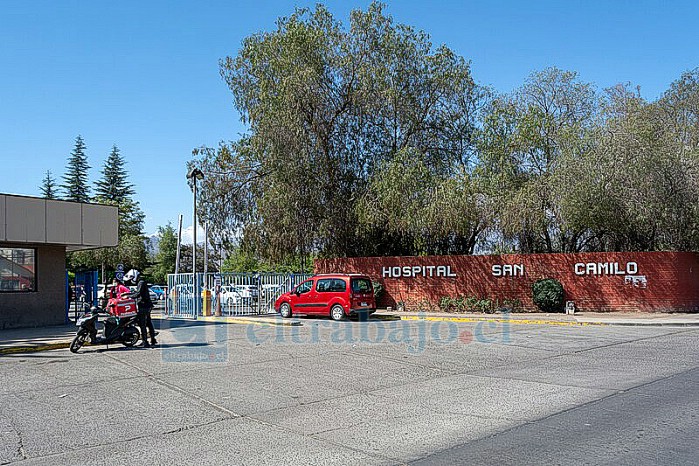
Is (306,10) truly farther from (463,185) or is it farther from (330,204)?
(463,185)

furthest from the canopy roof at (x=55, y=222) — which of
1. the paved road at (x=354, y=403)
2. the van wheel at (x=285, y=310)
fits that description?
the van wheel at (x=285, y=310)

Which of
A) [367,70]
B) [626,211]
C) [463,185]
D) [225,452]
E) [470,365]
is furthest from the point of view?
[367,70]

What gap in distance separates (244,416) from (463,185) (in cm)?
2099

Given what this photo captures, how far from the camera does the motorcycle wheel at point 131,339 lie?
1581 centimetres

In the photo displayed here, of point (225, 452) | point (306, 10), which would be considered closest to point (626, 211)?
point (306, 10)

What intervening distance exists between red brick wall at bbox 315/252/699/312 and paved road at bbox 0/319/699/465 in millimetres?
10238

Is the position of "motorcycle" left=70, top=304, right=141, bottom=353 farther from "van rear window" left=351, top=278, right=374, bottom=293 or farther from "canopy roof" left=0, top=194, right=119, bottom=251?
"van rear window" left=351, top=278, right=374, bottom=293

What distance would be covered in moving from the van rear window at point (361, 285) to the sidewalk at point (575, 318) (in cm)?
176

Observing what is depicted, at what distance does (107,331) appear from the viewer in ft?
50.9

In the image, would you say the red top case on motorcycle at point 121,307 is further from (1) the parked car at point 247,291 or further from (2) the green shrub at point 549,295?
(2) the green shrub at point 549,295

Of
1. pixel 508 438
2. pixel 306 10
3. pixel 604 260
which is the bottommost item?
pixel 508 438

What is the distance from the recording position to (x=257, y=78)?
33.1 m

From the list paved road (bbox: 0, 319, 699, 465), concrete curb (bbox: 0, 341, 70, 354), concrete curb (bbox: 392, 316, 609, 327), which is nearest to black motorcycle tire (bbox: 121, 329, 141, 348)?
paved road (bbox: 0, 319, 699, 465)

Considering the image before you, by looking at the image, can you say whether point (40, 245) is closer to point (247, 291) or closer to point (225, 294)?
point (225, 294)
